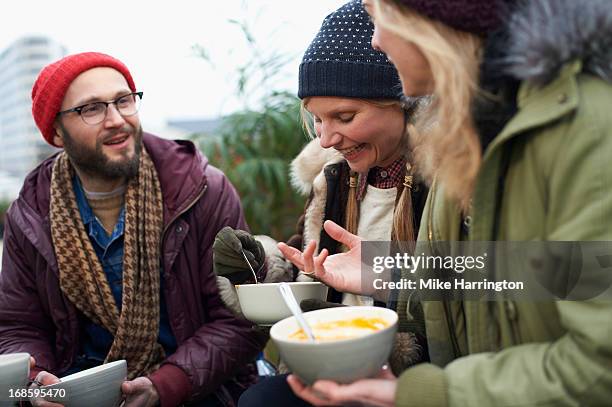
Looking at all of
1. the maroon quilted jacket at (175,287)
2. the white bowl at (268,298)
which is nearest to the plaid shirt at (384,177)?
the white bowl at (268,298)

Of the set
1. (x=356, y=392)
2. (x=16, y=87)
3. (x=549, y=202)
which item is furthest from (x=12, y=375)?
(x=16, y=87)

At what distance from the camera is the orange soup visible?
107 centimetres

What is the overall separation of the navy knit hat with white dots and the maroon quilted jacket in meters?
0.55

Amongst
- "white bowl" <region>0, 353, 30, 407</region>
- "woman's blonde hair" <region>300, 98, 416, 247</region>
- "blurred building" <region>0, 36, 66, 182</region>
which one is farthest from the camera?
"blurred building" <region>0, 36, 66, 182</region>

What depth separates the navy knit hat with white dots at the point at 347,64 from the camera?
166 cm

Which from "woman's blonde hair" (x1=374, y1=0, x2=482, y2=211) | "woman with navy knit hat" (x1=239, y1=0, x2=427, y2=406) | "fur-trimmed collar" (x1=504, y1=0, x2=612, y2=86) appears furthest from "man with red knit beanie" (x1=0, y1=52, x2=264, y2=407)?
"fur-trimmed collar" (x1=504, y1=0, x2=612, y2=86)

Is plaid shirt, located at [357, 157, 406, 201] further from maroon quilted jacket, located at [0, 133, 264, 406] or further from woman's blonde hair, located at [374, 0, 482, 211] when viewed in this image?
woman's blonde hair, located at [374, 0, 482, 211]

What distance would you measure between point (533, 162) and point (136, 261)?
1.39m

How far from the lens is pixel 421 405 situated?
977 mm

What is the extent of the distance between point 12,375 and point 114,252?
0.68 meters

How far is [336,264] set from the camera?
154cm

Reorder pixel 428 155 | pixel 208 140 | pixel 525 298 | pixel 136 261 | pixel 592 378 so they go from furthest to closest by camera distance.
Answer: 1. pixel 208 140
2. pixel 136 261
3. pixel 428 155
4. pixel 525 298
5. pixel 592 378

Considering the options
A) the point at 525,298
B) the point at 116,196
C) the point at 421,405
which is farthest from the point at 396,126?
the point at 116,196

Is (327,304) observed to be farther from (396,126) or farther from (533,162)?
(533,162)
